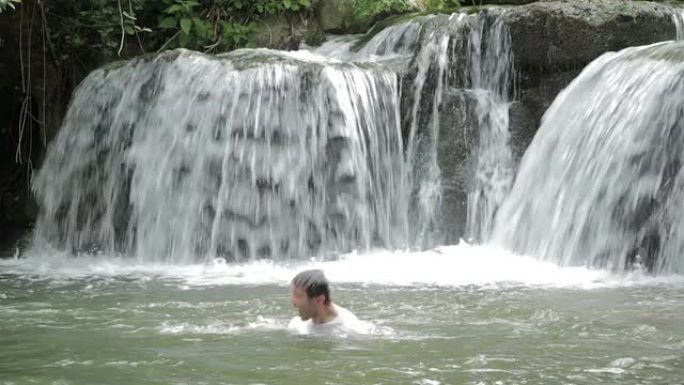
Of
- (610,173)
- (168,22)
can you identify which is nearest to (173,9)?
(168,22)

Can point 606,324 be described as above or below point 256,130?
below

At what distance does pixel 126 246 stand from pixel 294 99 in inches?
90.4

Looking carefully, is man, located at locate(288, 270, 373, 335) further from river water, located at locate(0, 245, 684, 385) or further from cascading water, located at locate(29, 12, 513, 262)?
cascading water, located at locate(29, 12, 513, 262)

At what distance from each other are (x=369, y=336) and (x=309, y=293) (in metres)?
0.40

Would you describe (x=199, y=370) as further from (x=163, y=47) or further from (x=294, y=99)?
(x=163, y=47)

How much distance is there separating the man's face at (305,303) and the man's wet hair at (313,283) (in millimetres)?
20

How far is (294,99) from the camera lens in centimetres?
1112

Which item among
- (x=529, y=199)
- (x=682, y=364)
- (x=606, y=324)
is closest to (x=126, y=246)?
(x=529, y=199)

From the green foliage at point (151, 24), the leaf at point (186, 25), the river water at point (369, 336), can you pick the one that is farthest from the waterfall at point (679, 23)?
the leaf at point (186, 25)

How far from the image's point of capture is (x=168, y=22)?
13539 millimetres

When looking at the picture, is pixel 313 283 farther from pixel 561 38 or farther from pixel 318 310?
pixel 561 38

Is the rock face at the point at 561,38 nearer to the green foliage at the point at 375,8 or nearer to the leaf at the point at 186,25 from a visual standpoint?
the green foliage at the point at 375,8

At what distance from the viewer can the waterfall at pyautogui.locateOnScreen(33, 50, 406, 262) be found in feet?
35.5

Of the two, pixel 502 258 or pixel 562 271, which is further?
pixel 502 258
